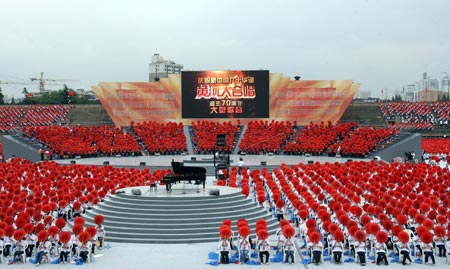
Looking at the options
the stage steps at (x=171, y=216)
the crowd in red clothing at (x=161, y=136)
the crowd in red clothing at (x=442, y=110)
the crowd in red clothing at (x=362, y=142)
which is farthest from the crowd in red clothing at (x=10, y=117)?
the crowd in red clothing at (x=442, y=110)

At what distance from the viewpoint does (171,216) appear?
2062 centimetres

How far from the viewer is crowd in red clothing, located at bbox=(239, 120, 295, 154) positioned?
166 ft

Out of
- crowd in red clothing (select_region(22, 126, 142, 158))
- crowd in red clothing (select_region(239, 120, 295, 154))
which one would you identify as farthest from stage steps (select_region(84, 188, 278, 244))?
crowd in red clothing (select_region(239, 120, 295, 154))

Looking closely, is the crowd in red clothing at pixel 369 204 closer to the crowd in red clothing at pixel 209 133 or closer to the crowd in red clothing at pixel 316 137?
the crowd in red clothing at pixel 316 137

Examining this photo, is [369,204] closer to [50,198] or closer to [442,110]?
[50,198]

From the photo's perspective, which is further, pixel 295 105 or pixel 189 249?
pixel 295 105

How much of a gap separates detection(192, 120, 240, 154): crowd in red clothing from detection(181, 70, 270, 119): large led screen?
1075mm

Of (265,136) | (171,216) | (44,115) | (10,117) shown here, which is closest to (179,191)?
(171,216)

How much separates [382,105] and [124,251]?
57.8m

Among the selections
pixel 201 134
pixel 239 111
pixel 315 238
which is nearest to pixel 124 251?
pixel 315 238

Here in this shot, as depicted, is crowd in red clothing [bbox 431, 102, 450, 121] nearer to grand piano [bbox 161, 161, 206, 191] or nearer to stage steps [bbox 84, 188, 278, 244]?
stage steps [bbox 84, 188, 278, 244]

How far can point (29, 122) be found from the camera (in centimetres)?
6850

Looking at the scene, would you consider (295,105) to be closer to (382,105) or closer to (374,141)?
(374,141)

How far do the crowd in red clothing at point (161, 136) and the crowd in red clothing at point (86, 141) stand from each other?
1.16 meters
